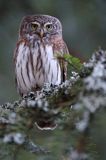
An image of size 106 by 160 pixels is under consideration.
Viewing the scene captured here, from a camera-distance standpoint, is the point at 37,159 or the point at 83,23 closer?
the point at 37,159

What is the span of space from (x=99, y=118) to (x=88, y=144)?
4.1 inches

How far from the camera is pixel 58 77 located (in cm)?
500

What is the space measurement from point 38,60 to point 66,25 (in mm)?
1672

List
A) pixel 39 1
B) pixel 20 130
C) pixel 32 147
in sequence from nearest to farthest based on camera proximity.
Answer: pixel 20 130 < pixel 32 147 < pixel 39 1

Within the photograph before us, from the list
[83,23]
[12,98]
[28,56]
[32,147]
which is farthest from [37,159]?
[83,23]

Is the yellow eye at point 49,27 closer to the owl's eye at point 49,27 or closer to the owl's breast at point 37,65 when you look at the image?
the owl's eye at point 49,27

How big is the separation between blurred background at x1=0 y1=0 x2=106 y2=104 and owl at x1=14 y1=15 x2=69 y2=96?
39.5 inches

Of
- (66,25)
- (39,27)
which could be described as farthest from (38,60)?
(66,25)

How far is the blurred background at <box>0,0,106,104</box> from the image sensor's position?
6371 mm

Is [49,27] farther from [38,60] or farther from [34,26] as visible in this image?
[38,60]

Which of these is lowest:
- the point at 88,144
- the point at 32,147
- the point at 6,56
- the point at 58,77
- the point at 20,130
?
the point at 88,144

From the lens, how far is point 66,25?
6.46 meters

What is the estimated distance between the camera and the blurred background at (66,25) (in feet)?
20.9

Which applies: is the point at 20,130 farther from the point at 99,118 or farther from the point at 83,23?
the point at 83,23
